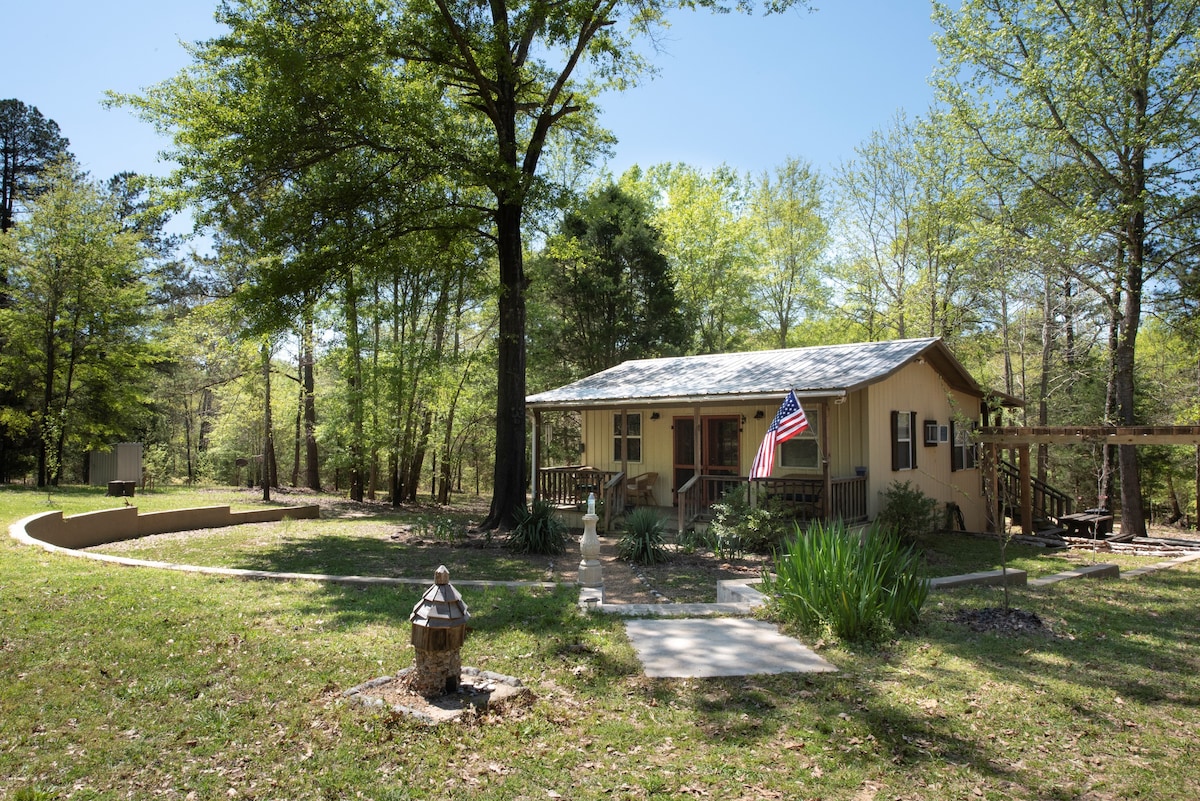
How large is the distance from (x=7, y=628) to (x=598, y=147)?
46.4 ft

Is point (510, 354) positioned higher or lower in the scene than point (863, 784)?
higher

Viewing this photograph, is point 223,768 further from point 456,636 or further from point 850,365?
point 850,365

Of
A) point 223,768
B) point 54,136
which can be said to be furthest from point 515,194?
point 54,136

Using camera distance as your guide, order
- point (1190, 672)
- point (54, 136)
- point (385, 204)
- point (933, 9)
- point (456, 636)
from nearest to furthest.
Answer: point (456, 636) → point (1190, 672) → point (385, 204) → point (933, 9) → point (54, 136)

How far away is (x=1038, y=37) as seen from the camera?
16.7m

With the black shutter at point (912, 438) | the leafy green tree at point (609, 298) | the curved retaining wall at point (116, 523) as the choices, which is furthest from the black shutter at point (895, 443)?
the curved retaining wall at point (116, 523)

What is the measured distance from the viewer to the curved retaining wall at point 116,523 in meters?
10.8

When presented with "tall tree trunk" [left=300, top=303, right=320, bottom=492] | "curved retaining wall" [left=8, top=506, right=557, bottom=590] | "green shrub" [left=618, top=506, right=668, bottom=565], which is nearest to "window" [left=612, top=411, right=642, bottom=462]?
"green shrub" [left=618, top=506, right=668, bottom=565]

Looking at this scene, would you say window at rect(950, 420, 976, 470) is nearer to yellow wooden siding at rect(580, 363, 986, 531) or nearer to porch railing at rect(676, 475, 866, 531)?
yellow wooden siding at rect(580, 363, 986, 531)

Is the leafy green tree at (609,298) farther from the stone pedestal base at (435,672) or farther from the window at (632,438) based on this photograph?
the stone pedestal base at (435,672)

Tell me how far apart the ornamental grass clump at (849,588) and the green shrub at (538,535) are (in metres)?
5.27

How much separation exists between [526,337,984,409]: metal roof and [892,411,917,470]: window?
1261 mm

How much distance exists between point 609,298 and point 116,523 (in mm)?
16593

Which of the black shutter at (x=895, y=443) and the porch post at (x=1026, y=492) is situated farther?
the porch post at (x=1026, y=492)
